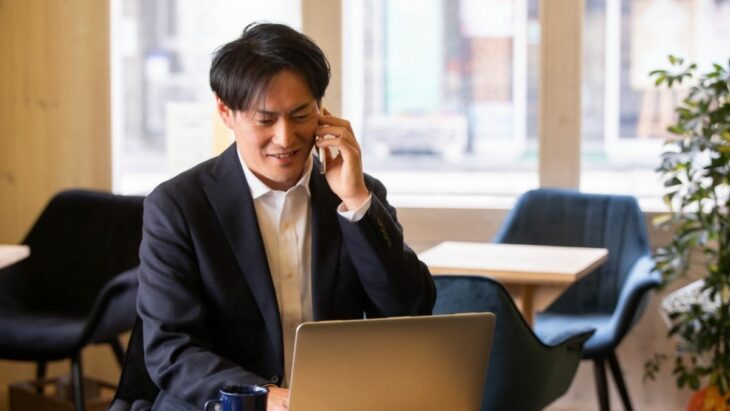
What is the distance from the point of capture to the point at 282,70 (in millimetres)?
1963

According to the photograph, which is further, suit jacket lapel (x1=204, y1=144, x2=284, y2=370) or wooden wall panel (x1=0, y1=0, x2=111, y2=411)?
wooden wall panel (x1=0, y1=0, x2=111, y2=411)

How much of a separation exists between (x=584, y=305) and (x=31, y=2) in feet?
8.72

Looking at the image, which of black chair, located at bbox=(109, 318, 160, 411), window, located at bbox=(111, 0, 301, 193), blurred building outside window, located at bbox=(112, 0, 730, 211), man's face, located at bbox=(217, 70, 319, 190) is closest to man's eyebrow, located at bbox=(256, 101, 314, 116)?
man's face, located at bbox=(217, 70, 319, 190)

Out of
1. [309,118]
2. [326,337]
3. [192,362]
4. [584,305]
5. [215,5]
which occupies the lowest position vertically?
[584,305]

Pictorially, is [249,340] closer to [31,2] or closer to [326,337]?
[326,337]

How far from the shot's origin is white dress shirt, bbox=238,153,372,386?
2.10 meters

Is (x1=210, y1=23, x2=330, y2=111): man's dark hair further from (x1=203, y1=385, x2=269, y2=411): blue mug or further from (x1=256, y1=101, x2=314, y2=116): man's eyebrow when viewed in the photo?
(x1=203, y1=385, x2=269, y2=411): blue mug

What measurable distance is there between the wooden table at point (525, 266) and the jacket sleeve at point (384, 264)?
3.90ft

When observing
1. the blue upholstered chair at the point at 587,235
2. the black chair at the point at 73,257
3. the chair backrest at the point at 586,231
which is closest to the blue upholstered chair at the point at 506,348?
the blue upholstered chair at the point at 587,235

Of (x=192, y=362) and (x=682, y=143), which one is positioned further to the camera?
(x=682, y=143)

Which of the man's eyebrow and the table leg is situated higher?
the man's eyebrow

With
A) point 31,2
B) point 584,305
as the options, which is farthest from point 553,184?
point 31,2

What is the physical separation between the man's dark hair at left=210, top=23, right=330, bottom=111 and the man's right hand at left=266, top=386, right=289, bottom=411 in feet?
1.69

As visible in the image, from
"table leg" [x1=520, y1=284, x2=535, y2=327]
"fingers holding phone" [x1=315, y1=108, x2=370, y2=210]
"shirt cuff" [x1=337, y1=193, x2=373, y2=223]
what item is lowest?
"table leg" [x1=520, y1=284, x2=535, y2=327]
